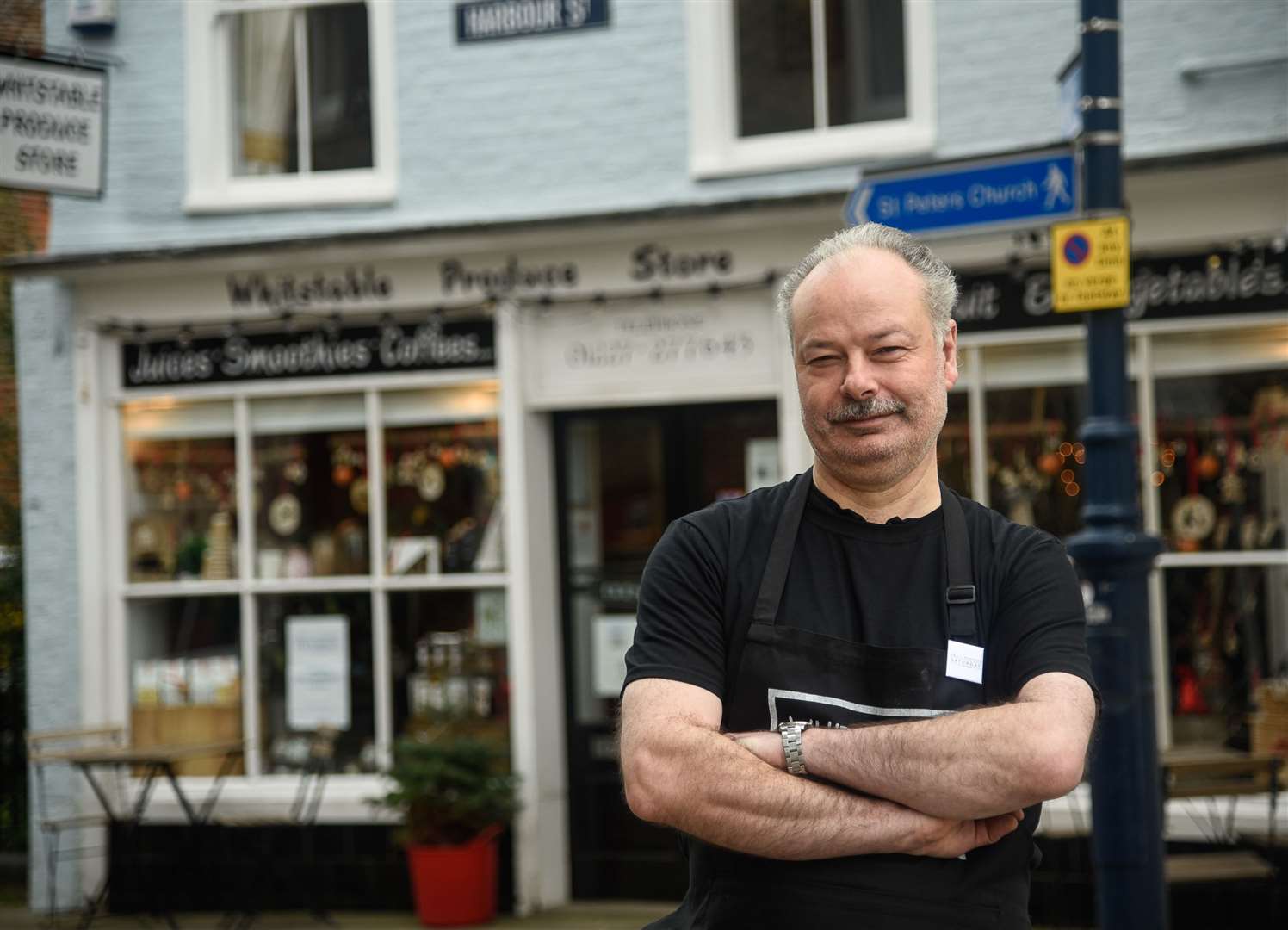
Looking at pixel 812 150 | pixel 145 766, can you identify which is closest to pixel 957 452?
pixel 812 150

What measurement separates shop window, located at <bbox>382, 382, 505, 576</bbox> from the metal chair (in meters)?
1.88

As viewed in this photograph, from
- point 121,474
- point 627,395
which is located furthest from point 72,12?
point 627,395

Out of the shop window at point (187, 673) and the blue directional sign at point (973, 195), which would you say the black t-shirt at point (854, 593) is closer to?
the blue directional sign at point (973, 195)

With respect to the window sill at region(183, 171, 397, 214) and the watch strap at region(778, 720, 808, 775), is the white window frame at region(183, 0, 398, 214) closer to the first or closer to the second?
the window sill at region(183, 171, 397, 214)

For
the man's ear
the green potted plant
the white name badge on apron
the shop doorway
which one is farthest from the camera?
the shop doorway

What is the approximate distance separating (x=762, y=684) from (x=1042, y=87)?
5814 mm

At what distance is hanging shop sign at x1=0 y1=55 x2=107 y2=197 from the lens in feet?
22.6

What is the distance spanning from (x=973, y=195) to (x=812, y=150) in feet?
8.80

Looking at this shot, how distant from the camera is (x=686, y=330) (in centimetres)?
790

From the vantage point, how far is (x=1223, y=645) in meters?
7.17

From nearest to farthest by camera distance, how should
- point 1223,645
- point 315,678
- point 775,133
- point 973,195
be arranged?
point 973,195, point 1223,645, point 775,133, point 315,678

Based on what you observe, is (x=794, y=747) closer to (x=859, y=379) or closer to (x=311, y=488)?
(x=859, y=379)

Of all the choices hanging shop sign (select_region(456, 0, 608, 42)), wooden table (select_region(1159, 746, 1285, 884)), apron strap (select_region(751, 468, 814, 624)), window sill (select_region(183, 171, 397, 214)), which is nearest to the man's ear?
apron strap (select_region(751, 468, 814, 624))

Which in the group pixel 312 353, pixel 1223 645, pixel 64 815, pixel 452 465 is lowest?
pixel 64 815
